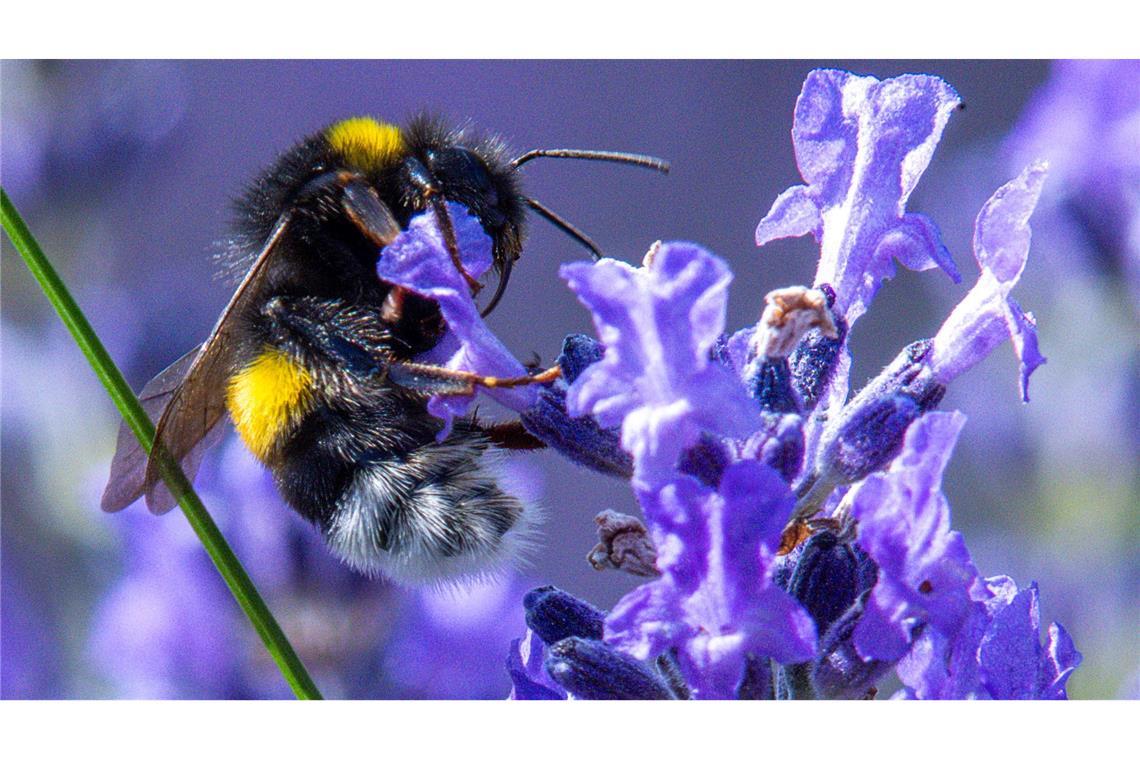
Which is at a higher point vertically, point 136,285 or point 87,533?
point 136,285

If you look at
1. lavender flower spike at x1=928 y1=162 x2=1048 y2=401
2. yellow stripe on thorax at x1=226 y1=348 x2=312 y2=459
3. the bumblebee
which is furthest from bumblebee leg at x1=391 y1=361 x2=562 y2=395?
lavender flower spike at x1=928 y1=162 x2=1048 y2=401

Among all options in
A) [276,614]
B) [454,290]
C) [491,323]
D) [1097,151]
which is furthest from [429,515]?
[491,323]

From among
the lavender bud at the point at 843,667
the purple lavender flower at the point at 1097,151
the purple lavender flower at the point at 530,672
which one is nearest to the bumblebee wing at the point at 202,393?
the purple lavender flower at the point at 530,672

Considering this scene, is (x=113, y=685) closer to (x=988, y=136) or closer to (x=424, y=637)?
(x=424, y=637)

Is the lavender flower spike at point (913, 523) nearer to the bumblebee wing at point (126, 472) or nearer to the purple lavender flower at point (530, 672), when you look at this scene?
the purple lavender flower at point (530, 672)

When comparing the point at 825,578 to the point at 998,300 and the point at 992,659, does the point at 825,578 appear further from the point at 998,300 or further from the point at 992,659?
the point at 998,300
